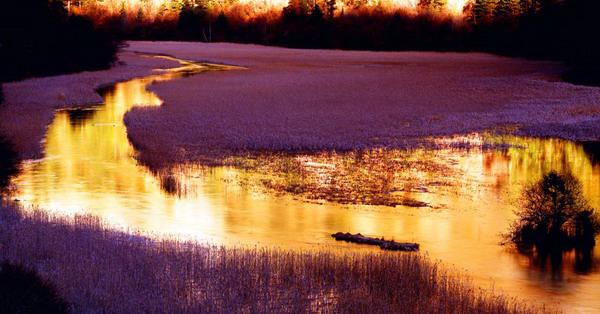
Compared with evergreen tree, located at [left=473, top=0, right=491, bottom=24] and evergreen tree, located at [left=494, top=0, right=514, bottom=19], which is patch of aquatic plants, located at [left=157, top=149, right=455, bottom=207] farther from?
evergreen tree, located at [left=473, top=0, right=491, bottom=24]

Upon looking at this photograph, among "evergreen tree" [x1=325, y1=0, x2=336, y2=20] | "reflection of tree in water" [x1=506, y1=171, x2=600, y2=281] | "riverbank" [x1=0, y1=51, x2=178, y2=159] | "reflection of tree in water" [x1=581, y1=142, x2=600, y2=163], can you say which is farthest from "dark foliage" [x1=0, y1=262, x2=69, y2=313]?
"evergreen tree" [x1=325, y1=0, x2=336, y2=20]

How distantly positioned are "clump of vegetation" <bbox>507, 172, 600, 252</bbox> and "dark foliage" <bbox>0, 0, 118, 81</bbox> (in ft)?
99.5

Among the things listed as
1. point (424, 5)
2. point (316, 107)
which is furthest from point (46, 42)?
point (424, 5)

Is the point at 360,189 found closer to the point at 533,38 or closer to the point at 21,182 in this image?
the point at 21,182

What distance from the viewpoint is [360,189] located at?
17969 mm

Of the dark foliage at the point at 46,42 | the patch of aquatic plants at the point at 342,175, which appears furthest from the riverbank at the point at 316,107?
the dark foliage at the point at 46,42

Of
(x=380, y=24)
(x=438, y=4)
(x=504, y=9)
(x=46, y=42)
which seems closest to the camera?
(x=46, y=42)

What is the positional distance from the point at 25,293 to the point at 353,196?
9.82m

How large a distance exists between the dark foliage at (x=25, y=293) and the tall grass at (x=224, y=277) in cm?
29

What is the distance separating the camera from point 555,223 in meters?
14.0

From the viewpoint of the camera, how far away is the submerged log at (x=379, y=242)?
13.2 metres

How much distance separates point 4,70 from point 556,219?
124ft

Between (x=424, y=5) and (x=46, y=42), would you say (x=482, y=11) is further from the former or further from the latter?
(x=46, y=42)

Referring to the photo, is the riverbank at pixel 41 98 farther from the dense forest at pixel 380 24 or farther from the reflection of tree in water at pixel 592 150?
the dense forest at pixel 380 24
